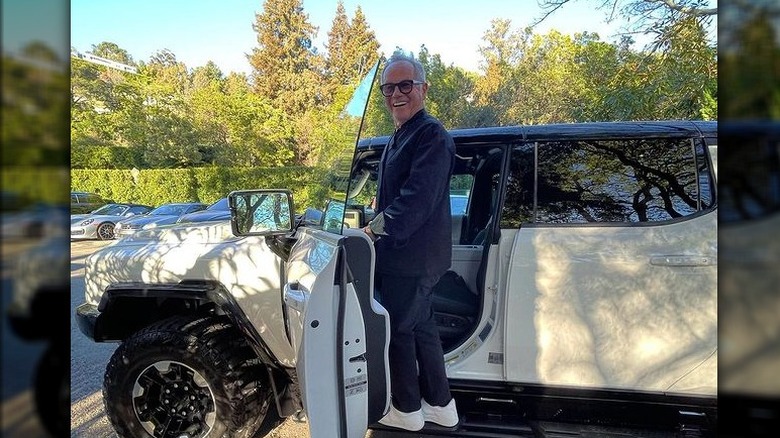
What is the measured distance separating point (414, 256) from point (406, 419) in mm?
799

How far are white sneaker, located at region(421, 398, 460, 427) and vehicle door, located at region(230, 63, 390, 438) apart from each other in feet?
0.98

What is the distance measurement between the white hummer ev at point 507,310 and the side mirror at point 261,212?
11 mm

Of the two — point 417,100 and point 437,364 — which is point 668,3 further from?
point 437,364

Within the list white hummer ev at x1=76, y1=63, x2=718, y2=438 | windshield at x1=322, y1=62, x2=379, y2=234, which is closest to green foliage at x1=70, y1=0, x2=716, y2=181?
white hummer ev at x1=76, y1=63, x2=718, y2=438

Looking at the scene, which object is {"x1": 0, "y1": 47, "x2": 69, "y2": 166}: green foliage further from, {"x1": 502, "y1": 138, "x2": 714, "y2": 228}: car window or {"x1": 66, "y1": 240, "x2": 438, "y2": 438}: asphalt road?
{"x1": 66, "y1": 240, "x2": 438, "y2": 438}: asphalt road

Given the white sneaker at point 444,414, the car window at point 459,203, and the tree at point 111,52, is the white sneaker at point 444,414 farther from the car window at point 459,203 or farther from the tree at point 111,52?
the tree at point 111,52

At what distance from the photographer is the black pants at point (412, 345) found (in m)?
2.32

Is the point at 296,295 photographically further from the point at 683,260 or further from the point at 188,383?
the point at 683,260

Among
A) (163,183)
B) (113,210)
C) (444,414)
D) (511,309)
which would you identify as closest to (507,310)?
(511,309)

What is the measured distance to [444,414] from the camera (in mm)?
2406

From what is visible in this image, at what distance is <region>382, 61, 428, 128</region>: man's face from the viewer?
7.66ft

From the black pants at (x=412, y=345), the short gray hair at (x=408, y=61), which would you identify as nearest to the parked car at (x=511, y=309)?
the black pants at (x=412, y=345)

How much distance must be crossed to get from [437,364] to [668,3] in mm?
4660

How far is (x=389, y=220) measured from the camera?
6.97ft
